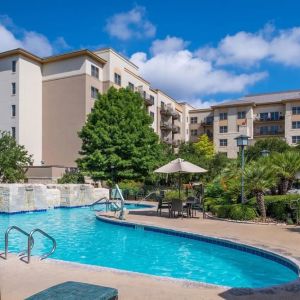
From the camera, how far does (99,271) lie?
7.48m

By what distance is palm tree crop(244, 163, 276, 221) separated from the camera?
14.7 metres

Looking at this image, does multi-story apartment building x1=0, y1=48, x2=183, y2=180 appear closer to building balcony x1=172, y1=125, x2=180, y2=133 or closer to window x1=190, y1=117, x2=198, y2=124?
building balcony x1=172, y1=125, x2=180, y2=133

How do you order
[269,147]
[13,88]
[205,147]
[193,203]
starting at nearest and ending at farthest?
[193,203] → [13,88] → [269,147] → [205,147]

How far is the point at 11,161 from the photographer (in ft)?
106

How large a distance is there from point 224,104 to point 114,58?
26.1m

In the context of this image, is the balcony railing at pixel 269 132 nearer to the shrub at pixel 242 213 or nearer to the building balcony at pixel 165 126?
the building balcony at pixel 165 126

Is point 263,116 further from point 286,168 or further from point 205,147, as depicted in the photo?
point 286,168

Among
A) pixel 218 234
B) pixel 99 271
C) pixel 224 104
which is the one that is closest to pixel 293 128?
pixel 224 104

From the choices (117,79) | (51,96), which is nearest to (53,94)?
(51,96)

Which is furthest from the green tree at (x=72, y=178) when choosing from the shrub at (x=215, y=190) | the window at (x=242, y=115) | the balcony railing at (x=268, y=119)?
the balcony railing at (x=268, y=119)

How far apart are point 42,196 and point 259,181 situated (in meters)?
12.7

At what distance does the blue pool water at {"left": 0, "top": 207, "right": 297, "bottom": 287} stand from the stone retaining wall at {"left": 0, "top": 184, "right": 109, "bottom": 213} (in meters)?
4.46

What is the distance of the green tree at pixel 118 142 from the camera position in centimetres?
3191

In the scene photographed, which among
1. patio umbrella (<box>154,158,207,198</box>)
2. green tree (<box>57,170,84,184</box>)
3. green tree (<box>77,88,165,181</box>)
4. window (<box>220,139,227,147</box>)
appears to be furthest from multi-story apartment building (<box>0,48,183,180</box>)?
window (<box>220,139,227,147</box>)
